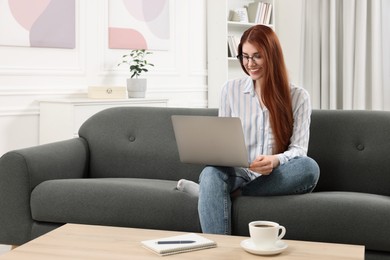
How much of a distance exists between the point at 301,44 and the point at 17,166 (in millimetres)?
3938

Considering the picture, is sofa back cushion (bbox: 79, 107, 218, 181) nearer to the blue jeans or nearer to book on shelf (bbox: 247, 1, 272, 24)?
the blue jeans

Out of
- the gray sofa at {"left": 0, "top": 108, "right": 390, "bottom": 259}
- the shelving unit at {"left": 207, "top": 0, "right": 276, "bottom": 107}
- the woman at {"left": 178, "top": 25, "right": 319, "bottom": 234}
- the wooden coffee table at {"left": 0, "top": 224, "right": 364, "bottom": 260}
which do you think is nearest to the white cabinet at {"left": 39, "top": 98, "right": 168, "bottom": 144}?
the gray sofa at {"left": 0, "top": 108, "right": 390, "bottom": 259}

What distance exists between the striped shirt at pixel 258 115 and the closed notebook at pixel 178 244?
3.04ft

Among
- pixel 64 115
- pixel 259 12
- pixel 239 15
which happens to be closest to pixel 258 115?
pixel 64 115

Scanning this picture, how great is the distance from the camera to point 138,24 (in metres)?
5.37

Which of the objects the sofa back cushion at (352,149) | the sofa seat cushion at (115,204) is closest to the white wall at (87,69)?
the sofa seat cushion at (115,204)

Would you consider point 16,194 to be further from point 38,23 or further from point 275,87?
point 38,23

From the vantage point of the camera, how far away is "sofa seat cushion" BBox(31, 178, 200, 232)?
2709 mm

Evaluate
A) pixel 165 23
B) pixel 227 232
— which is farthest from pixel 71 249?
pixel 165 23

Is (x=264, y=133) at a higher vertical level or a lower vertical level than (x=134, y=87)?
lower

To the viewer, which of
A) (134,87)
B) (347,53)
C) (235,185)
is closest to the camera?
(235,185)

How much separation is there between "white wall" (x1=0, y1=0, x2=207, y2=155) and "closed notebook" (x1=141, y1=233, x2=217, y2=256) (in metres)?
2.83

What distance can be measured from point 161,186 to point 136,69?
2338 millimetres

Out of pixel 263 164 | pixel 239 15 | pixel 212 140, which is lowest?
pixel 263 164
